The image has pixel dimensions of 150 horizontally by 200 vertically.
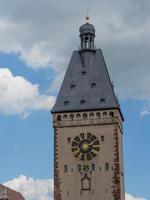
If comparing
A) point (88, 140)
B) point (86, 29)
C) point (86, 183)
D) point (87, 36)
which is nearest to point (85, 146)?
point (88, 140)

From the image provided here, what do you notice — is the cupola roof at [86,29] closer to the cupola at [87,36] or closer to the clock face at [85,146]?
the cupola at [87,36]

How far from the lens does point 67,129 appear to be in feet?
266

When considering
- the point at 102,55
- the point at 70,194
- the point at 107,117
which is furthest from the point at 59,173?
the point at 102,55

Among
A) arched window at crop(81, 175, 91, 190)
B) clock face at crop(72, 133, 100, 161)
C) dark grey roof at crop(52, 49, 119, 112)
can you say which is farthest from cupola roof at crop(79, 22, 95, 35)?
arched window at crop(81, 175, 91, 190)

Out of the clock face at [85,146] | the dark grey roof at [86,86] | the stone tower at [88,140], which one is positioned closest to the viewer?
the stone tower at [88,140]

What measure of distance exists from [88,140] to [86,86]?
24.3ft

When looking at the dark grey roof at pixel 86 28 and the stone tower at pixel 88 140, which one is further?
the dark grey roof at pixel 86 28

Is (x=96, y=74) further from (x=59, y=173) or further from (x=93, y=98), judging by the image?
(x=59, y=173)

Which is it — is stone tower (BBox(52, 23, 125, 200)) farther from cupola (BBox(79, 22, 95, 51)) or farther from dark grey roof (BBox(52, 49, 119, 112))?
cupola (BBox(79, 22, 95, 51))

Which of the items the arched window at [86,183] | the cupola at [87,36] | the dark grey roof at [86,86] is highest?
the cupola at [87,36]

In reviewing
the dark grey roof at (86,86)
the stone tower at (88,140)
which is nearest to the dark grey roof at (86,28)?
the dark grey roof at (86,86)

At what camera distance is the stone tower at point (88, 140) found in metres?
78.3

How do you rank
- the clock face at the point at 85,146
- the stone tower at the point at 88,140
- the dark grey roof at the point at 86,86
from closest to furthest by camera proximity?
1. the stone tower at the point at 88,140
2. the clock face at the point at 85,146
3. the dark grey roof at the point at 86,86

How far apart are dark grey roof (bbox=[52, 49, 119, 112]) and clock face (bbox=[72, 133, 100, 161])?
352 cm
